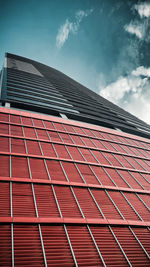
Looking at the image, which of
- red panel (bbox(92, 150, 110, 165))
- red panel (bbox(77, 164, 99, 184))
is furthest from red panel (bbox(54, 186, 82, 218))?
red panel (bbox(92, 150, 110, 165))

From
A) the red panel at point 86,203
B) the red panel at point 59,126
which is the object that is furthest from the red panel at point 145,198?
the red panel at point 59,126

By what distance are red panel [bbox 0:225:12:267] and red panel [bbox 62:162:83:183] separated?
5.44 meters

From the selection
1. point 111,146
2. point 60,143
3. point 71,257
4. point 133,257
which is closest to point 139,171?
point 111,146

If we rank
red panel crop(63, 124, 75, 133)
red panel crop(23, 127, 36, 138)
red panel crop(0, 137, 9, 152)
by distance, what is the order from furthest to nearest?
red panel crop(63, 124, 75, 133)
red panel crop(23, 127, 36, 138)
red panel crop(0, 137, 9, 152)

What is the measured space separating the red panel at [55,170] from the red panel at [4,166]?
2950 millimetres

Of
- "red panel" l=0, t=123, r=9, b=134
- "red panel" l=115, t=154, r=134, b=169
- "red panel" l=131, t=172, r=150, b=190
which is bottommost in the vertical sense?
"red panel" l=131, t=172, r=150, b=190

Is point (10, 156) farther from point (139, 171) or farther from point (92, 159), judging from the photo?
point (139, 171)

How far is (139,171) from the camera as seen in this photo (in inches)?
648

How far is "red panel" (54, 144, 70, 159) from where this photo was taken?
14.1 meters

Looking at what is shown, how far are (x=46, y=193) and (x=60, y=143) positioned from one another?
6.80 meters

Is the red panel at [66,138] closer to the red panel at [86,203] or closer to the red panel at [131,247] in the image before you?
the red panel at [86,203]

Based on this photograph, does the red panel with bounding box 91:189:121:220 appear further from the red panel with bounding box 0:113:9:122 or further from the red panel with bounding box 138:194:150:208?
the red panel with bounding box 0:113:9:122

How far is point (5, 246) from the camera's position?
619 centimetres

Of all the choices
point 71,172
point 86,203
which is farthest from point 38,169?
point 86,203
